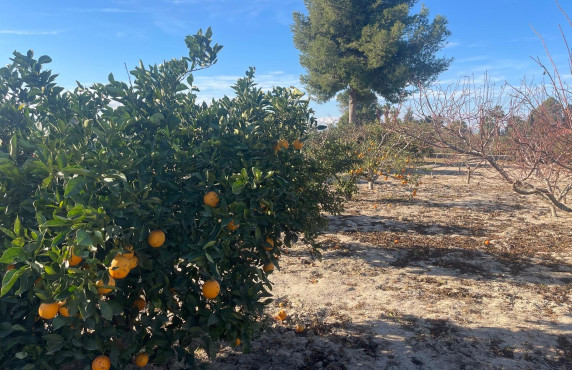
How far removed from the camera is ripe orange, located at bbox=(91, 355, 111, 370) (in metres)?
1.88

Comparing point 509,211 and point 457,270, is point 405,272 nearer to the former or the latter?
point 457,270

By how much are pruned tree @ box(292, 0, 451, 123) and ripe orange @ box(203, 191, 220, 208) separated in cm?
1782

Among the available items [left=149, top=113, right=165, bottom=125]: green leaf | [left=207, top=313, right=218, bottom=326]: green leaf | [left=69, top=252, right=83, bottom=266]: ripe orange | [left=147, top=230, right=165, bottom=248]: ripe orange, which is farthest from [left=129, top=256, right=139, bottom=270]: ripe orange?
[left=149, top=113, right=165, bottom=125]: green leaf

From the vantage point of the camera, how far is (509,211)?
8680mm

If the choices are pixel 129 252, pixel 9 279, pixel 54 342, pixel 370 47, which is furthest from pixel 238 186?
pixel 370 47

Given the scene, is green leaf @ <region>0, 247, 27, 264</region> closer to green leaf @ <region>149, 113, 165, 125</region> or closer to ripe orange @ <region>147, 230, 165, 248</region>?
ripe orange @ <region>147, 230, 165, 248</region>

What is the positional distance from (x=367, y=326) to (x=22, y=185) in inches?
125

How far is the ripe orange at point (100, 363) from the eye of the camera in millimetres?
1880

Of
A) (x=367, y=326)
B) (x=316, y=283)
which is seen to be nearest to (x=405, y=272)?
(x=316, y=283)

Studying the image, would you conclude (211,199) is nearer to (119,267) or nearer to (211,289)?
(211,289)

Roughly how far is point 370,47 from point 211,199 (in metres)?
18.2

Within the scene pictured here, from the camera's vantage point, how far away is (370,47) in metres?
18.3

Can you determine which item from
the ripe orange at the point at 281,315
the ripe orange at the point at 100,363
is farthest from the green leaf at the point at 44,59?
the ripe orange at the point at 281,315

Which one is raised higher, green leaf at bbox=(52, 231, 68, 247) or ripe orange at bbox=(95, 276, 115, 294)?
green leaf at bbox=(52, 231, 68, 247)
